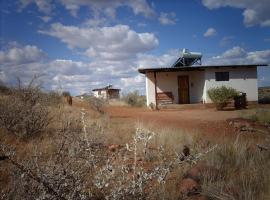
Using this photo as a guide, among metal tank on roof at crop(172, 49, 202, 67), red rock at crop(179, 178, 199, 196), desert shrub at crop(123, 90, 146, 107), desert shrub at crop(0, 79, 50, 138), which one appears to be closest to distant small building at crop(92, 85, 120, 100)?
desert shrub at crop(123, 90, 146, 107)

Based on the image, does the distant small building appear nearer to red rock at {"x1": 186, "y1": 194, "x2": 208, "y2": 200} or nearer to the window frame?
the window frame

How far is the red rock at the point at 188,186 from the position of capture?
4.20m

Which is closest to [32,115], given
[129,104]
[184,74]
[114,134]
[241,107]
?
[114,134]

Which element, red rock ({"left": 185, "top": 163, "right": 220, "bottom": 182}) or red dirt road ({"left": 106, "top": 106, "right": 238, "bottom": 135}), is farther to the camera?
red dirt road ({"left": 106, "top": 106, "right": 238, "bottom": 135})

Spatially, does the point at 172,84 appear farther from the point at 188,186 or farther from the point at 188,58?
the point at 188,186

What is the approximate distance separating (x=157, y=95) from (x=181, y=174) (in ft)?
67.2

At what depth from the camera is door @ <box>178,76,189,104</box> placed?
26047 mm

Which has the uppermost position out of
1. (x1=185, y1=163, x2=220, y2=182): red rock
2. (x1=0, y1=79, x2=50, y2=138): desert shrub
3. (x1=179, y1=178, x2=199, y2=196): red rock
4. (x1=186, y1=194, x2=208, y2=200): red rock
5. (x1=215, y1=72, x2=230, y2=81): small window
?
(x1=215, y1=72, x2=230, y2=81): small window

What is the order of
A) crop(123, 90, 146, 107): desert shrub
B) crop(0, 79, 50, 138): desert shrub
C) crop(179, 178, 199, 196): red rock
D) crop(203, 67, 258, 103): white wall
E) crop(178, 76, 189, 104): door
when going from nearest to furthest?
crop(179, 178, 199, 196): red rock
crop(0, 79, 50, 138): desert shrub
crop(203, 67, 258, 103): white wall
crop(178, 76, 189, 104): door
crop(123, 90, 146, 107): desert shrub

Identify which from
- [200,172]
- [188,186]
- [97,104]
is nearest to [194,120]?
[97,104]

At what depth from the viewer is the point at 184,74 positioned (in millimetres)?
26094

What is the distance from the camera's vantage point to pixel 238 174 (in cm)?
502

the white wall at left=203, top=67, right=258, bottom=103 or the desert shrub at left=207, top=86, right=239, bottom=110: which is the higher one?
the white wall at left=203, top=67, right=258, bottom=103

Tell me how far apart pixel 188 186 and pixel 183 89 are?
22.2 meters
